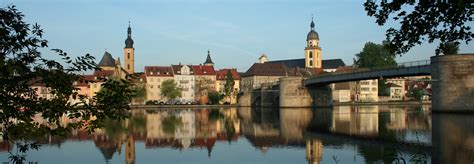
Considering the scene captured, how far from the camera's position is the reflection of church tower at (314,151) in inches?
864

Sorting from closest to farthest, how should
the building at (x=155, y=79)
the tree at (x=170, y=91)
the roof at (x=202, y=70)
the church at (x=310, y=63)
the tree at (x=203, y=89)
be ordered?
the tree at (x=170, y=91) < the tree at (x=203, y=89) < the building at (x=155, y=79) < the roof at (x=202, y=70) < the church at (x=310, y=63)

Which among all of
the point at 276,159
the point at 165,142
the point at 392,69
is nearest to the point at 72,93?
the point at 276,159

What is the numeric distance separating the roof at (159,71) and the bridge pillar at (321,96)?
5074 centimetres

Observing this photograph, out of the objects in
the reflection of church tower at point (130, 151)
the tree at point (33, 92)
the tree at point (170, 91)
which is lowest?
the reflection of church tower at point (130, 151)

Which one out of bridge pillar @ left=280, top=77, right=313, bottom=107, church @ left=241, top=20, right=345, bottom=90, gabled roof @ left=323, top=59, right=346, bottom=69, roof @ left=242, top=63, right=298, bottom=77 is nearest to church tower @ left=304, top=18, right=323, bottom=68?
church @ left=241, top=20, right=345, bottom=90

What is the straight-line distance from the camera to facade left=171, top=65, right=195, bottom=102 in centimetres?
12689

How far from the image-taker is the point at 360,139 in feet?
99.0

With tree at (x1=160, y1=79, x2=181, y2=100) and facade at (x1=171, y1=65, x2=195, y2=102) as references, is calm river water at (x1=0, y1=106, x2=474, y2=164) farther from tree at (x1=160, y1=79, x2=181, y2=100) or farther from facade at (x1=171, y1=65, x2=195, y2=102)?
facade at (x1=171, y1=65, x2=195, y2=102)

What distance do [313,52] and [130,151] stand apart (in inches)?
5537

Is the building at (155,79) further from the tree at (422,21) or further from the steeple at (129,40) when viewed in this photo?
the tree at (422,21)

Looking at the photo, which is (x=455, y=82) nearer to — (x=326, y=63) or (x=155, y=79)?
(x=155, y=79)

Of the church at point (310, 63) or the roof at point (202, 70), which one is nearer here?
the roof at point (202, 70)

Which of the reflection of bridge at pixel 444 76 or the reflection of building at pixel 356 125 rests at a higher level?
the reflection of bridge at pixel 444 76

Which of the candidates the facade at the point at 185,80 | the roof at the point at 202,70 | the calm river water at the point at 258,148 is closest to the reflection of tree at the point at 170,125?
the calm river water at the point at 258,148
